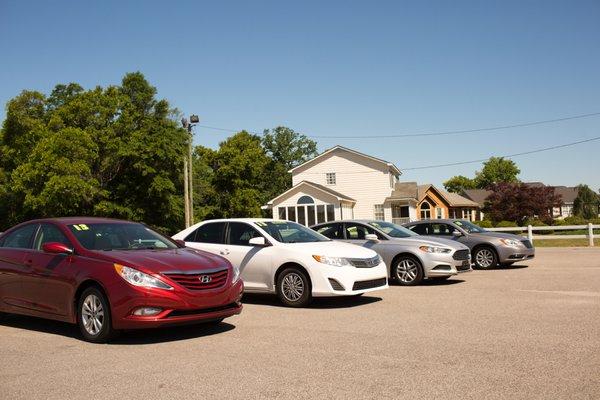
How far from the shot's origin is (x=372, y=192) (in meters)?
51.1

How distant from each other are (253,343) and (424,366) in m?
2.22

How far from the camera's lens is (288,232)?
11.1 m

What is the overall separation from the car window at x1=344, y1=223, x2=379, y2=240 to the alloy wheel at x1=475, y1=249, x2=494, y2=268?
4841mm

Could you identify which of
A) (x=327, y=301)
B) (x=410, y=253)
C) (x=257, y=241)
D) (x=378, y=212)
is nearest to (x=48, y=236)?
(x=257, y=241)

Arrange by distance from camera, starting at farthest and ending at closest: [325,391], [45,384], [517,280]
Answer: [517,280], [45,384], [325,391]

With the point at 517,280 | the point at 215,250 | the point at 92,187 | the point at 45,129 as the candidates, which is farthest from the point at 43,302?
the point at 45,129

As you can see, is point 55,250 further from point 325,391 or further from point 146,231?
point 325,391

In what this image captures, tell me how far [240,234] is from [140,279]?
416 centimetres

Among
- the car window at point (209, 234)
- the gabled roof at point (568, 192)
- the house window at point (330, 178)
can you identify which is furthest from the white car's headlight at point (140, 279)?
the gabled roof at point (568, 192)

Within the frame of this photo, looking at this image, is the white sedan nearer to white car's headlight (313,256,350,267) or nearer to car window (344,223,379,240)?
white car's headlight (313,256,350,267)

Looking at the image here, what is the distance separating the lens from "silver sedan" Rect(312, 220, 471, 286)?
42.2 ft

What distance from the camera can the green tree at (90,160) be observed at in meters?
40.1

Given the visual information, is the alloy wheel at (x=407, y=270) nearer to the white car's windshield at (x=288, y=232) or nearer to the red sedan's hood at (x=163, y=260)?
the white car's windshield at (x=288, y=232)

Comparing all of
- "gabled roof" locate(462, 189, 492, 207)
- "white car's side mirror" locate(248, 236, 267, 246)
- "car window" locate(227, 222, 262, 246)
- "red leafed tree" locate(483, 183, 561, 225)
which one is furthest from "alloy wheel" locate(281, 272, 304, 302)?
"gabled roof" locate(462, 189, 492, 207)
